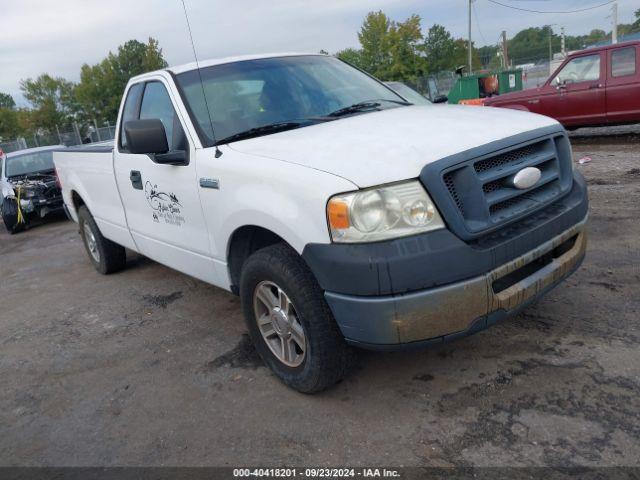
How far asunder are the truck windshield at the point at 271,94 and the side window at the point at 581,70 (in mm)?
8020

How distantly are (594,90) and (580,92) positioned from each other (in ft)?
0.88

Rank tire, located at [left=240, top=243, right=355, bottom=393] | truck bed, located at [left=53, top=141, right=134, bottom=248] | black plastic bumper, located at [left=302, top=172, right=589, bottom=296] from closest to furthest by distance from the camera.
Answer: black plastic bumper, located at [left=302, top=172, right=589, bottom=296], tire, located at [left=240, top=243, right=355, bottom=393], truck bed, located at [left=53, top=141, right=134, bottom=248]

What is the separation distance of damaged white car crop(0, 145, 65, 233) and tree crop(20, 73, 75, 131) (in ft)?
158

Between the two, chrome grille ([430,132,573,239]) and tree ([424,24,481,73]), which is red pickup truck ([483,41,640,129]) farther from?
tree ([424,24,481,73])

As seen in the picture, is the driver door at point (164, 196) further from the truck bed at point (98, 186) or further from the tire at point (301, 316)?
the tire at point (301, 316)

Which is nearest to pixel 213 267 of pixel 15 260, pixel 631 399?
pixel 631 399

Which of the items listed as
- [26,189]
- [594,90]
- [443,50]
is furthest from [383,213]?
[443,50]

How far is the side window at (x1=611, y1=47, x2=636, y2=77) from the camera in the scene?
10.1m

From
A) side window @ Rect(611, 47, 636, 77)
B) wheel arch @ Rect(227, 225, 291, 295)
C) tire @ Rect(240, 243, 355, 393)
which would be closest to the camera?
tire @ Rect(240, 243, 355, 393)

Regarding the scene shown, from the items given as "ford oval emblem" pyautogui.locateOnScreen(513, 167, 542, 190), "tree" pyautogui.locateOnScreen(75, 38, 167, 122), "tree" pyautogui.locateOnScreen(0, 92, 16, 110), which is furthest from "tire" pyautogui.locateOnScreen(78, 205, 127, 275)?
"tree" pyautogui.locateOnScreen(0, 92, 16, 110)

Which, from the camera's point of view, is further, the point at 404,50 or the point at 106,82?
the point at 106,82

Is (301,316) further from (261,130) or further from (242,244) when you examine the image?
(261,130)

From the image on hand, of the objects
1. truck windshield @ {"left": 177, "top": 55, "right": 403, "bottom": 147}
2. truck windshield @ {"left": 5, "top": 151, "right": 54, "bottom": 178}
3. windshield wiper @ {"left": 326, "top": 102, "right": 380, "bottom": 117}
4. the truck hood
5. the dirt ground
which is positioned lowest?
the dirt ground

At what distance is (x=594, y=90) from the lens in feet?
34.4
